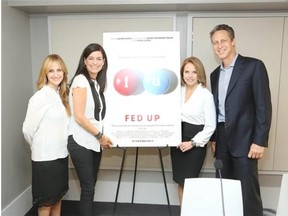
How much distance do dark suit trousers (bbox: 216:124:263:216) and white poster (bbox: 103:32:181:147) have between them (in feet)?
1.18

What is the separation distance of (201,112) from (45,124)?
121 cm

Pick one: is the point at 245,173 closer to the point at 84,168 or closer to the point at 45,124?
the point at 84,168

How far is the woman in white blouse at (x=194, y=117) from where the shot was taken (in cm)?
229

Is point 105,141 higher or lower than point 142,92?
lower

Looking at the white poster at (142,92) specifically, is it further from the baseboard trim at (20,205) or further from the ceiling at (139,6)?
the baseboard trim at (20,205)

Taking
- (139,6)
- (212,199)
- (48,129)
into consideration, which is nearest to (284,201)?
(212,199)

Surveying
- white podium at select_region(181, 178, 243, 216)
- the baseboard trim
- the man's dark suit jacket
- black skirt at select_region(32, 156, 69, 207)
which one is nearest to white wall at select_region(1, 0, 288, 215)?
the baseboard trim

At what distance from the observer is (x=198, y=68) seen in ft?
7.54

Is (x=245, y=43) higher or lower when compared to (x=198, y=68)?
higher

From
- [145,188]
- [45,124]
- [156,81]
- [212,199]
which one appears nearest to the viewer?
[212,199]

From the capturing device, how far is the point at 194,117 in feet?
7.64

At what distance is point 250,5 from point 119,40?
1.18 meters

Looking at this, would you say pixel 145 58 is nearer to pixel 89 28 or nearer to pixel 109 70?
pixel 109 70

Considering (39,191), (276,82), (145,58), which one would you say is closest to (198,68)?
(145,58)
